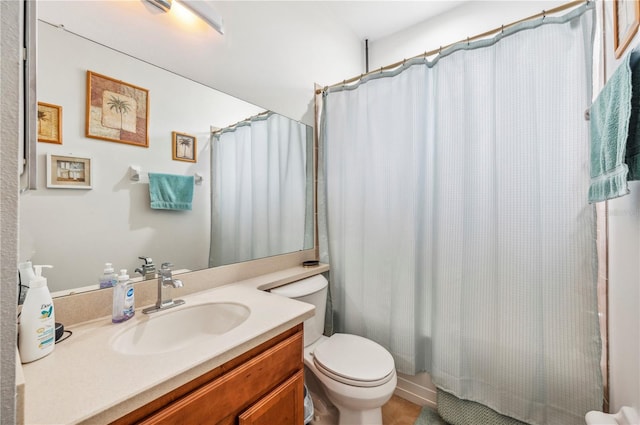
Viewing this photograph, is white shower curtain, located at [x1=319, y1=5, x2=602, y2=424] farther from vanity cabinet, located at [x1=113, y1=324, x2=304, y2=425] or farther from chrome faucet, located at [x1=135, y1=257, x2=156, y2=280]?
chrome faucet, located at [x1=135, y1=257, x2=156, y2=280]

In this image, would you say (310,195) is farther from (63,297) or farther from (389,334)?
(63,297)

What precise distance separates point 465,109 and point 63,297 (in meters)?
1.90

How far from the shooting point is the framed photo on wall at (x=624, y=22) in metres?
0.80

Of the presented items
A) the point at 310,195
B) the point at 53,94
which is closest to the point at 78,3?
the point at 53,94

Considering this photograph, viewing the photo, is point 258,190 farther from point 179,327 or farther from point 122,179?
point 179,327

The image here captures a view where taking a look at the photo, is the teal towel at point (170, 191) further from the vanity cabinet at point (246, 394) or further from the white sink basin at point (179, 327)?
the vanity cabinet at point (246, 394)

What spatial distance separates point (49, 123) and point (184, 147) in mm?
438

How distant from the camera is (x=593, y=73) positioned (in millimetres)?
1164

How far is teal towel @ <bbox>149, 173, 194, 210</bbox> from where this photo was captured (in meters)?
1.13

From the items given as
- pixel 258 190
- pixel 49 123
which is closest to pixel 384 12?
pixel 258 190

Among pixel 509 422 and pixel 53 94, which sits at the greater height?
pixel 53 94

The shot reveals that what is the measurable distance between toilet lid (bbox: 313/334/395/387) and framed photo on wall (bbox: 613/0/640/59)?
59.6 inches

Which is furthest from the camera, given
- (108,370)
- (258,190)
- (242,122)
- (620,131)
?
(258,190)

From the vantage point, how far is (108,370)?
657mm
